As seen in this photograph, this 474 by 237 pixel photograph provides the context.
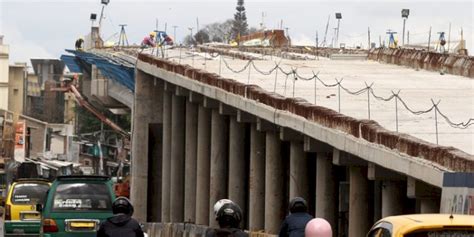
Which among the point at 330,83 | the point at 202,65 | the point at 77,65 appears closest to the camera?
the point at 330,83

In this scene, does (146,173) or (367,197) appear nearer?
(367,197)

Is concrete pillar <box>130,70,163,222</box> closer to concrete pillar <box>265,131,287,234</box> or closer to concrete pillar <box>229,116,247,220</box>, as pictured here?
concrete pillar <box>229,116,247,220</box>

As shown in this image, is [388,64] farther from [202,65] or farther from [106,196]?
[106,196]

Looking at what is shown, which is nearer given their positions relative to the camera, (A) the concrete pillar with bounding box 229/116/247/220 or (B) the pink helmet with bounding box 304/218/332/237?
(B) the pink helmet with bounding box 304/218/332/237

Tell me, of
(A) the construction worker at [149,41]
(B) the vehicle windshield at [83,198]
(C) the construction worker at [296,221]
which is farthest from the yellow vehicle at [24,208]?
(A) the construction worker at [149,41]

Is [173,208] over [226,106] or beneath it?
beneath

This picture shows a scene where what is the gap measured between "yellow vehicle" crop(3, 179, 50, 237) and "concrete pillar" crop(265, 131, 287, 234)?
531cm

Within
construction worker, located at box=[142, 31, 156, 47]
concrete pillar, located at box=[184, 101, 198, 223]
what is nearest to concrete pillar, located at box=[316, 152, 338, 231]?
concrete pillar, located at box=[184, 101, 198, 223]

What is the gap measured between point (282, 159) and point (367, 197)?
10.0 m

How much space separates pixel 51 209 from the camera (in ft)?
103

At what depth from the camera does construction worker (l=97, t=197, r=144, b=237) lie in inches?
770

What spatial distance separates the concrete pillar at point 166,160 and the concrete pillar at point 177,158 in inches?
30.5

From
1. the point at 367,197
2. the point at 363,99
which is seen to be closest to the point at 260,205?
the point at 363,99

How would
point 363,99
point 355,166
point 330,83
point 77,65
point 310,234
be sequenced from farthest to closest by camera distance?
point 77,65, point 330,83, point 363,99, point 355,166, point 310,234
